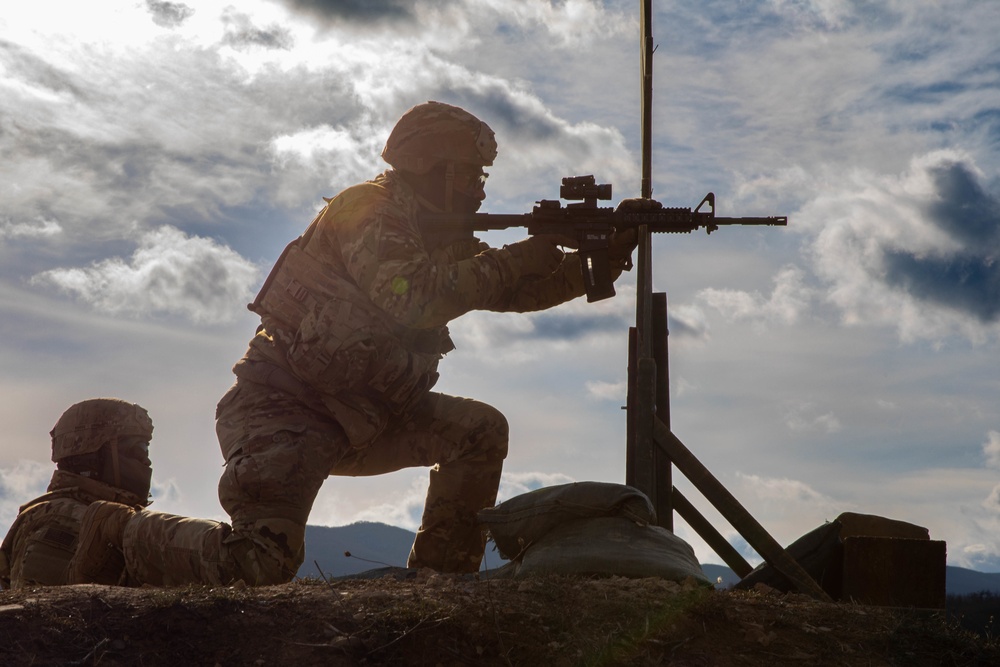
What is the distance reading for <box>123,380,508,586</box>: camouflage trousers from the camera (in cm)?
550

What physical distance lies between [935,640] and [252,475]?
11.6 feet

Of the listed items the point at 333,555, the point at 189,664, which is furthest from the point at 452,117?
the point at 333,555

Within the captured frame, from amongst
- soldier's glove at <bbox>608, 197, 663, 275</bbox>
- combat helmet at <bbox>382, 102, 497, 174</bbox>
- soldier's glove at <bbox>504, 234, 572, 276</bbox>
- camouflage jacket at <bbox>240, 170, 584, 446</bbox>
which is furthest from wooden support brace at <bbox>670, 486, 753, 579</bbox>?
combat helmet at <bbox>382, 102, 497, 174</bbox>

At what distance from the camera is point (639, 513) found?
5.69 metres

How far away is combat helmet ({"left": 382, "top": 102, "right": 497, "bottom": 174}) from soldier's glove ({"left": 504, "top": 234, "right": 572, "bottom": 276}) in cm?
63

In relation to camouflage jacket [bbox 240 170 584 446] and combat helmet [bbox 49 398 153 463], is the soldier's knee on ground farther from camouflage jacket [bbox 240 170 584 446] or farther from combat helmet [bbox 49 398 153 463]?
combat helmet [bbox 49 398 153 463]

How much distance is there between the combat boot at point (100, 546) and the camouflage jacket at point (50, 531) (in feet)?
1.61

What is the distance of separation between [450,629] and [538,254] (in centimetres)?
319

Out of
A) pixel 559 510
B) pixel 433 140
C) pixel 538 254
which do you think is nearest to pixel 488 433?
pixel 559 510

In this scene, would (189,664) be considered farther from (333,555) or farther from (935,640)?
(333,555)

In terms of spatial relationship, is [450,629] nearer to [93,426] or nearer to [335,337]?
[335,337]

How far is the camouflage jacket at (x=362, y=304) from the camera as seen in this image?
5938 mm

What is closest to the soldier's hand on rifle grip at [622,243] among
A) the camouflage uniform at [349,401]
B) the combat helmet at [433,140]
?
the camouflage uniform at [349,401]

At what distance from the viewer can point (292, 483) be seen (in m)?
5.73
